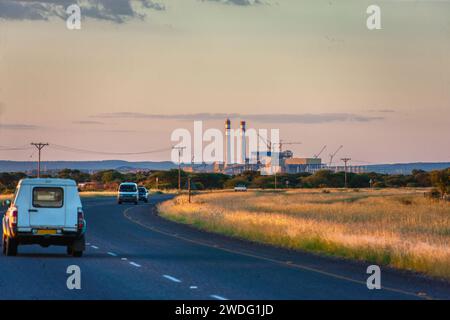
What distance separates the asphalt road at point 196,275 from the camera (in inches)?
653

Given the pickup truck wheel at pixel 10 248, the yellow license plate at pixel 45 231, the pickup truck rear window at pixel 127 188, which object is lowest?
the pickup truck wheel at pixel 10 248

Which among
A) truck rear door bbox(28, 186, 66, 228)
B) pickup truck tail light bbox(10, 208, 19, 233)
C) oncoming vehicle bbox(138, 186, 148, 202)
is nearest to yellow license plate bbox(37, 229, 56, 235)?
truck rear door bbox(28, 186, 66, 228)

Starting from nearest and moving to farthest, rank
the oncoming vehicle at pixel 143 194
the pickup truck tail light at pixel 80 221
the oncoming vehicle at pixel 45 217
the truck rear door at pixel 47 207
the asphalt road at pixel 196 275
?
the asphalt road at pixel 196 275
the oncoming vehicle at pixel 45 217
the truck rear door at pixel 47 207
the pickup truck tail light at pixel 80 221
the oncoming vehicle at pixel 143 194

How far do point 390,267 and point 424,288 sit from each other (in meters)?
4.80

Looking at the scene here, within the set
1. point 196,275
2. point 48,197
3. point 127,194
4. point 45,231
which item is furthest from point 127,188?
point 196,275

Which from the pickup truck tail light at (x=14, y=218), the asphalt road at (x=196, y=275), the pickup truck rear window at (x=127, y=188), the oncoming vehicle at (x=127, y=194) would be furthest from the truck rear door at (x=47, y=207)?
the pickup truck rear window at (x=127, y=188)

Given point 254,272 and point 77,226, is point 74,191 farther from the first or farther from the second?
point 254,272

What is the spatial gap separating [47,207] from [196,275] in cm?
599

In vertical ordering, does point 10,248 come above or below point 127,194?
below

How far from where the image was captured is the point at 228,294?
16.4m

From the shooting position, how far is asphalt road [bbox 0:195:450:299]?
54.4ft

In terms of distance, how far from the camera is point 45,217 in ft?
79.6

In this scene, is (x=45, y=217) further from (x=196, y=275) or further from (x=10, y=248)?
(x=196, y=275)

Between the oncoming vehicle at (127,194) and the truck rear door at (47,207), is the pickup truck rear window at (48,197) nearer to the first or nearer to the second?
the truck rear door at (47,207)
